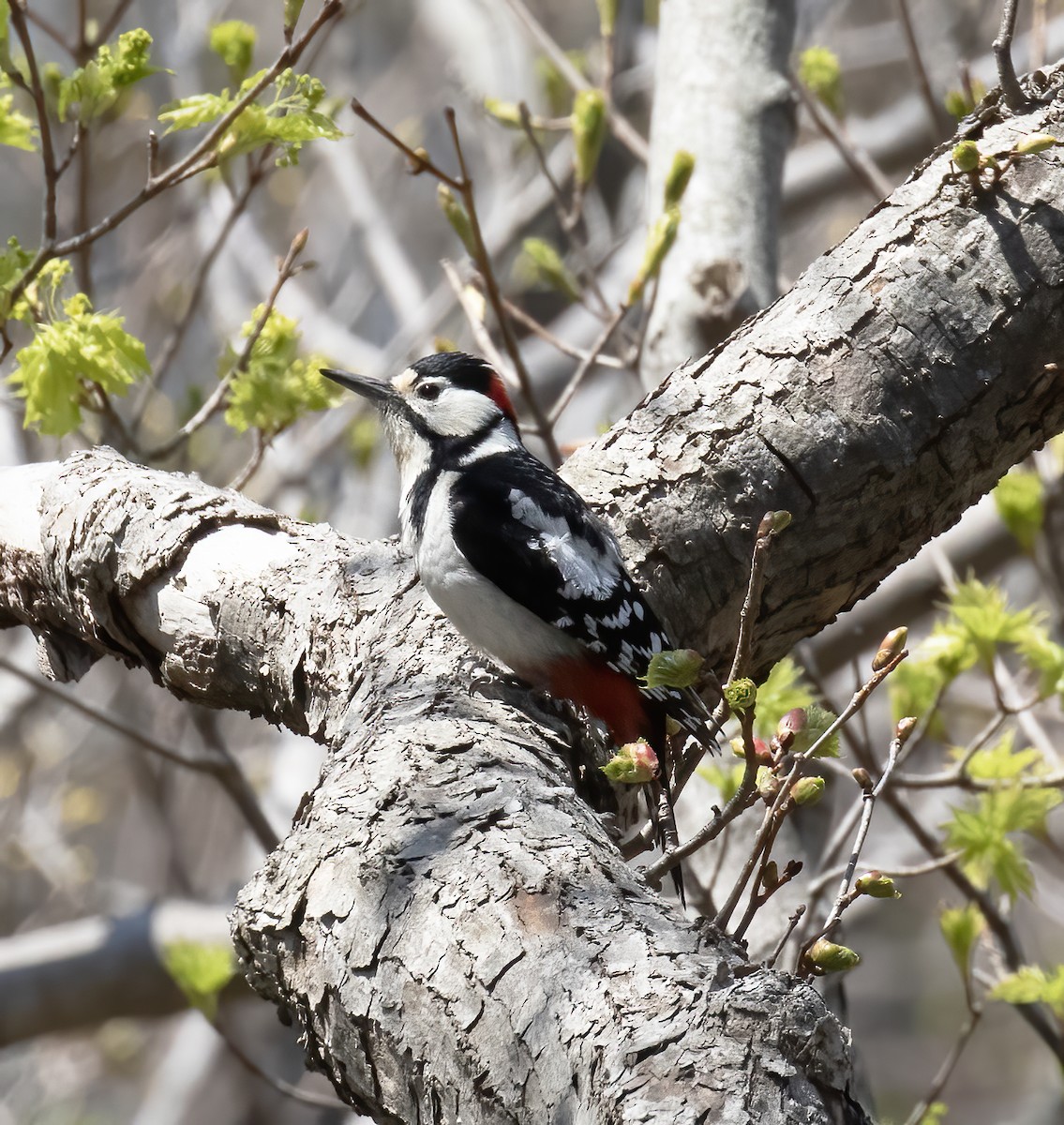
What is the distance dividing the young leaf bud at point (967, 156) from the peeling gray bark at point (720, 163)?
131 centimetres

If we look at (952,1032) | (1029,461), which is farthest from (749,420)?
(952,1032)

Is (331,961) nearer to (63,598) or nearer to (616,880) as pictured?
(616,880)

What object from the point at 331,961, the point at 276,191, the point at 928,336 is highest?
the point at 276,191

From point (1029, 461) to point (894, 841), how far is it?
2869mm

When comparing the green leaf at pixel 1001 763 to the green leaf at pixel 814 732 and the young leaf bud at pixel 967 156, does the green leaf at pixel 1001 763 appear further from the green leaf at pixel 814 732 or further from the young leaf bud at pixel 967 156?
the green leaf at pixel 814 732

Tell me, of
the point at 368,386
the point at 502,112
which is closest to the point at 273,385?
the point at 368,386

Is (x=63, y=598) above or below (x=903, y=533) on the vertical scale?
above

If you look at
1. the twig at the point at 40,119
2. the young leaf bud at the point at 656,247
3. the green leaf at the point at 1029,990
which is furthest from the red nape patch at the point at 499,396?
the green leaf at the point at 1029,990

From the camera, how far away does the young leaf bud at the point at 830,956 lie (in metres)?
1.48

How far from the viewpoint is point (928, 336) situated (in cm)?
255

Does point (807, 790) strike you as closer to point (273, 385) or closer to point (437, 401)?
point (273, 385)

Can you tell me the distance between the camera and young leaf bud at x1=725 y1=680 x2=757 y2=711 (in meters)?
1.50

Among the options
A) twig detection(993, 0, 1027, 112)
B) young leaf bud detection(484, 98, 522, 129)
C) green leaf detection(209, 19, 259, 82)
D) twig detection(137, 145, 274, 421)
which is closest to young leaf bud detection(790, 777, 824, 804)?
twig detection(993, 0, 1027, 112)

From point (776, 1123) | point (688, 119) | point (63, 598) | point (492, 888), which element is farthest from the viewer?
point (688, 119)
